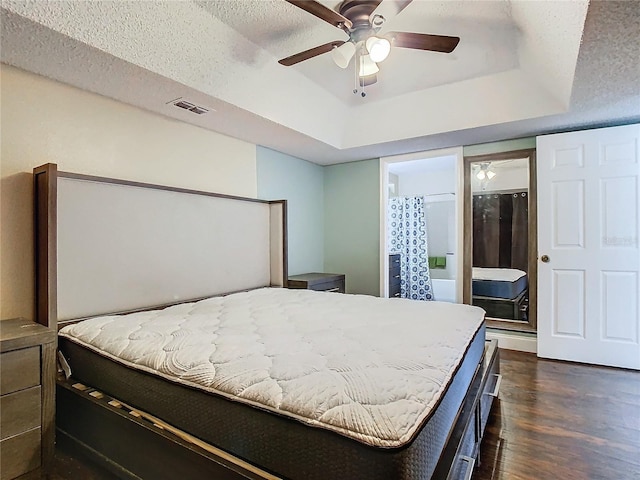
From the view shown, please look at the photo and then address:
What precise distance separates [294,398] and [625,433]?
212 centimetres

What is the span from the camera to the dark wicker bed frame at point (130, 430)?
3.68 feet

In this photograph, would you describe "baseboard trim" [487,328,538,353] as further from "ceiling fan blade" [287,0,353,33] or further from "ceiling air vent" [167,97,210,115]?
"ceiling air vent" [167,97,210,115]

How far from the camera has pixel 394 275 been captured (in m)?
5.57

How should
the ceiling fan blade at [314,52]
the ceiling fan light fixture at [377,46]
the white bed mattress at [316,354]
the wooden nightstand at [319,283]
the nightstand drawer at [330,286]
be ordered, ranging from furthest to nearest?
the nightstand drawer at [330,286] < the wooden nightstand at [319,283] < the ceiling fan blade at [314,52] < the ceiling fan light fixture at [377,46] < the white bed mattress at [316,354]

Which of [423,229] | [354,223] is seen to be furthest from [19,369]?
[423,229]

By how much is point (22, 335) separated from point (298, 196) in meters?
3.09

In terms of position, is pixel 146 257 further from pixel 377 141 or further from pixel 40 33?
pixel 377 141

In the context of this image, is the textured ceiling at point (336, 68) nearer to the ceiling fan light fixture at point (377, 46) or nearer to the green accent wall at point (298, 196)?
the green accent wall at point (298, 196)

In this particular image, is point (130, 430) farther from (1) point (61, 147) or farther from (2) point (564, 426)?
(2) point (564, 426)

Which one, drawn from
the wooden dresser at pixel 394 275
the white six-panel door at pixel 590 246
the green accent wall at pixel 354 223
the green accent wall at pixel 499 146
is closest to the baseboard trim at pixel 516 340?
the white six-panel door at pixel 590 246

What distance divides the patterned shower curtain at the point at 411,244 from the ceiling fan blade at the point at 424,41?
14.1 feet

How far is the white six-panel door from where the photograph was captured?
118 inches

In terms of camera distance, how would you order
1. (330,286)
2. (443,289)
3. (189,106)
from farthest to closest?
(443,289) < (330,286) < (189,106)

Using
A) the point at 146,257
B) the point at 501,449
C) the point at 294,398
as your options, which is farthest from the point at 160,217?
the point at 501,449
